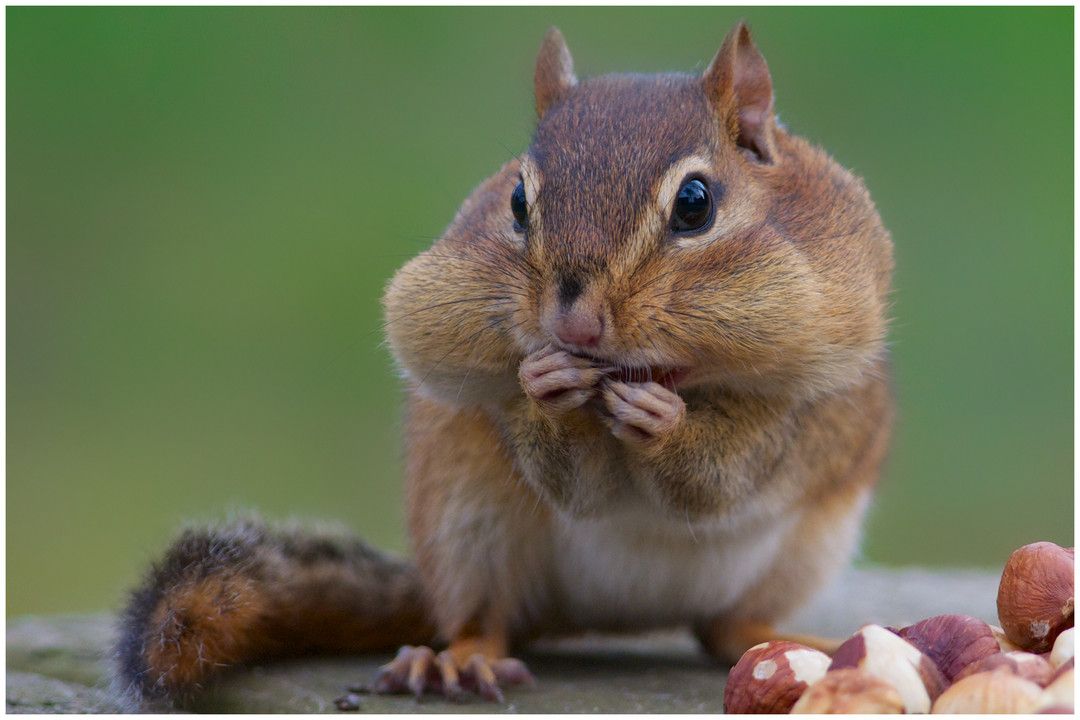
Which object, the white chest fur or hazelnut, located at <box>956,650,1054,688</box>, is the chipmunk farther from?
hazelnut, located at <box>956,650,1054,688</box>

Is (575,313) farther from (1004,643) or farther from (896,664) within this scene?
(1004,643)

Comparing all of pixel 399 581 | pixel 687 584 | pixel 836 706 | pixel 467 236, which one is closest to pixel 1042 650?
pixel 836 706

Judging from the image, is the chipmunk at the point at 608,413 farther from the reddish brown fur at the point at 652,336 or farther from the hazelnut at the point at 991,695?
the hazelnut at the point at 991,695

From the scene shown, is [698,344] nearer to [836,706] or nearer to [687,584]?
[836,706]

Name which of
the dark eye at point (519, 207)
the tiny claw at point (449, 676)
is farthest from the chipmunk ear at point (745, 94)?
the tiny claw at point (449, 676)

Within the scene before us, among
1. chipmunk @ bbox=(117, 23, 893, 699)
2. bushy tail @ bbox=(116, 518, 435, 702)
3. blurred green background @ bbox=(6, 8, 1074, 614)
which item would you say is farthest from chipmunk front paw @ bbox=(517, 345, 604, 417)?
blurred green background @ bbox=(6, 8, 1074, 614)

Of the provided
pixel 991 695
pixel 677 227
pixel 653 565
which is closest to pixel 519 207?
pixel 677 227
